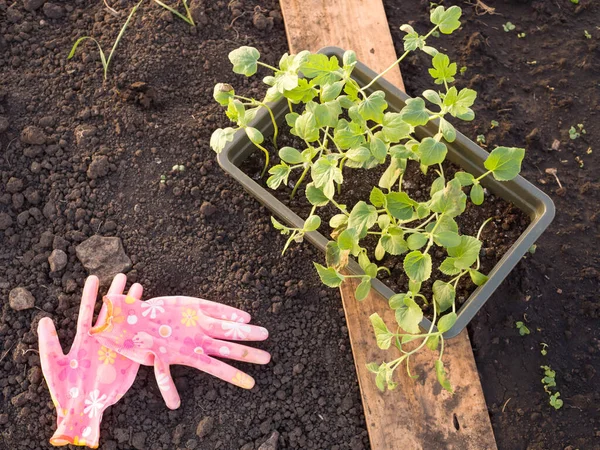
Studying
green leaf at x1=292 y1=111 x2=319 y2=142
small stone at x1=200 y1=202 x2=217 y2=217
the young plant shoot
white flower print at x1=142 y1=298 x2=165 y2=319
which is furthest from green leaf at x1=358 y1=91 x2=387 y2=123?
white flower print at x1=142 y1=298 x2=165 y2=319

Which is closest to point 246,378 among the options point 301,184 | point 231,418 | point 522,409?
point 231,418

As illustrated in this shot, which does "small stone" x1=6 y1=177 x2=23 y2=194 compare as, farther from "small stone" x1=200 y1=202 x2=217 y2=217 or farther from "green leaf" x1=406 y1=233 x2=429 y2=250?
"green leaf" x1=406 y1=233 x2=429 y2=250

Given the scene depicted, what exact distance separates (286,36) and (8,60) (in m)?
0.86

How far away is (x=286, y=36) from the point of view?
1.91 metres

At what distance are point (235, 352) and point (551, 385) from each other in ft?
2.75

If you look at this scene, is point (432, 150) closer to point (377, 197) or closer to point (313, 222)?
point (377, 197)

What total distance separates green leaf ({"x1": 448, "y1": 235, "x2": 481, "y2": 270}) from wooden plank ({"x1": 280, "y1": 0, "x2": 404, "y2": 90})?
71 cm

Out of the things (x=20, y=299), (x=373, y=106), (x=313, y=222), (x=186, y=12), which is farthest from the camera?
(x=186, y=12)

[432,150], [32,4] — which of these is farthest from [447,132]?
[32,4]

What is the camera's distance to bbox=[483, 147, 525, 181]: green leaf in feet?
4.21

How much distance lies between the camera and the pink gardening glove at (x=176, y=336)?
1470mm

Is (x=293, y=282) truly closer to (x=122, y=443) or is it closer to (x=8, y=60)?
(x=122, y=443)

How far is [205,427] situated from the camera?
1508 millimetres

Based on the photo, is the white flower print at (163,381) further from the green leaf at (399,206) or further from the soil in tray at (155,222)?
the green leaf at (399,206)
